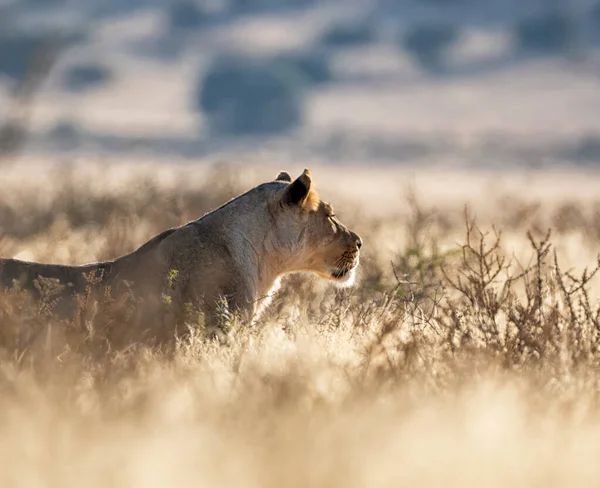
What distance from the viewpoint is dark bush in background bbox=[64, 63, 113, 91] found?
10969cm

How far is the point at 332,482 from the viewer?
4.44 meters

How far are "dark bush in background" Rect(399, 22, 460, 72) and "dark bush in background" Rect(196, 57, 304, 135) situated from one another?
11.7 m

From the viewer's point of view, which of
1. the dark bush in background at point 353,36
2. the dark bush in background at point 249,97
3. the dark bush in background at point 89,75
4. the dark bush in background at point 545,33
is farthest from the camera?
the dark bush in background at point 353,36

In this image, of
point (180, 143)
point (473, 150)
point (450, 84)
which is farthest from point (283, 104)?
point (473, 150)

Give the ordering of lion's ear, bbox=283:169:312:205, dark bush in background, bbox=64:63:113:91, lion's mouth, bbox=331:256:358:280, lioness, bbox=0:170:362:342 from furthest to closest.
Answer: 1. dark bush in background, bbox=64:63:113:91
2. lion's mouth, bbox=331:256:358:280
3. lion's ear, bbox=283:169:312:205
4. lioness, bbox=0:170:362:342

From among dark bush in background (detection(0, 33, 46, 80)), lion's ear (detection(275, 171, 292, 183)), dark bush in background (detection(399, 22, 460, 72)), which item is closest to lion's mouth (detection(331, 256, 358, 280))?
lion's ear (detection(275, 171, 292, 183))

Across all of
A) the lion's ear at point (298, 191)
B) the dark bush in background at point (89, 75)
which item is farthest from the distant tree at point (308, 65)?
the lion's ear at point (298, 191)

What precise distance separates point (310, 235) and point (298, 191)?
42 centimetres

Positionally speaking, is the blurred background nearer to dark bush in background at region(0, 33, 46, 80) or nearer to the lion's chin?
dark bush in background at region(0, 33, 46, 80)

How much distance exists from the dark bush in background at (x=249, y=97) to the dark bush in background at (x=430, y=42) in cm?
1171

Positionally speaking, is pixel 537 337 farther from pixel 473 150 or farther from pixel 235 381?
pixel 473 150

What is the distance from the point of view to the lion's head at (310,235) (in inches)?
330

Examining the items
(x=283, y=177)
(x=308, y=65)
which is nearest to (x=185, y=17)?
(x=308, y=65)

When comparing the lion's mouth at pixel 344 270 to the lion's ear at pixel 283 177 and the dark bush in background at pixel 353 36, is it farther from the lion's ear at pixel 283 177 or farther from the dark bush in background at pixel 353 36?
the dark bush in background at pixel 353 36
